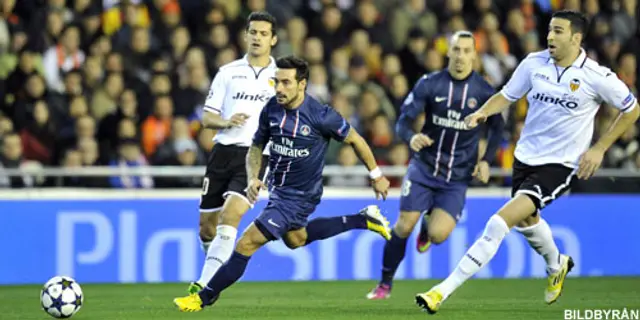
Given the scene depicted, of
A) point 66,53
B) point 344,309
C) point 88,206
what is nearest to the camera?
point 344,309

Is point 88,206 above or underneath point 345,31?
underneath

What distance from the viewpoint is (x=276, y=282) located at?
49.5 ft

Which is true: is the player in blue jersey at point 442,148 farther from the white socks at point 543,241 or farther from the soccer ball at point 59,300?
the soccer ball at point 59,300

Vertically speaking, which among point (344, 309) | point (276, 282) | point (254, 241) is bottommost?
point (276, 282)

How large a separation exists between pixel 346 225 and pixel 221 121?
1387 mm

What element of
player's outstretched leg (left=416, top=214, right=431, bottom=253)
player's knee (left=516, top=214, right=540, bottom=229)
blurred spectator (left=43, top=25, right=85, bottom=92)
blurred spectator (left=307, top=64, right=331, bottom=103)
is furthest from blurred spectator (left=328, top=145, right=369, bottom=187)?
player's knee (left=516, top=214, right=540, bottom=229)

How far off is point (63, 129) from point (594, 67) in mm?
7236

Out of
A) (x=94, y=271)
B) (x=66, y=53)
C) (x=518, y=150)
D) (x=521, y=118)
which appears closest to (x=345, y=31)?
(x=521, y=118)

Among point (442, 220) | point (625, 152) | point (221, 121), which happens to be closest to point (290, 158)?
point (221, 121)

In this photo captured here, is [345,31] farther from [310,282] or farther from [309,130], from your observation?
[309,130]

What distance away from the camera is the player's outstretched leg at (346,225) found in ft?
35.9

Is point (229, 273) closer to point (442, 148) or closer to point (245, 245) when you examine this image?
point (245, 245)

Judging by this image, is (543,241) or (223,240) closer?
(543,241)

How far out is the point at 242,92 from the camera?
1150 centimetres
